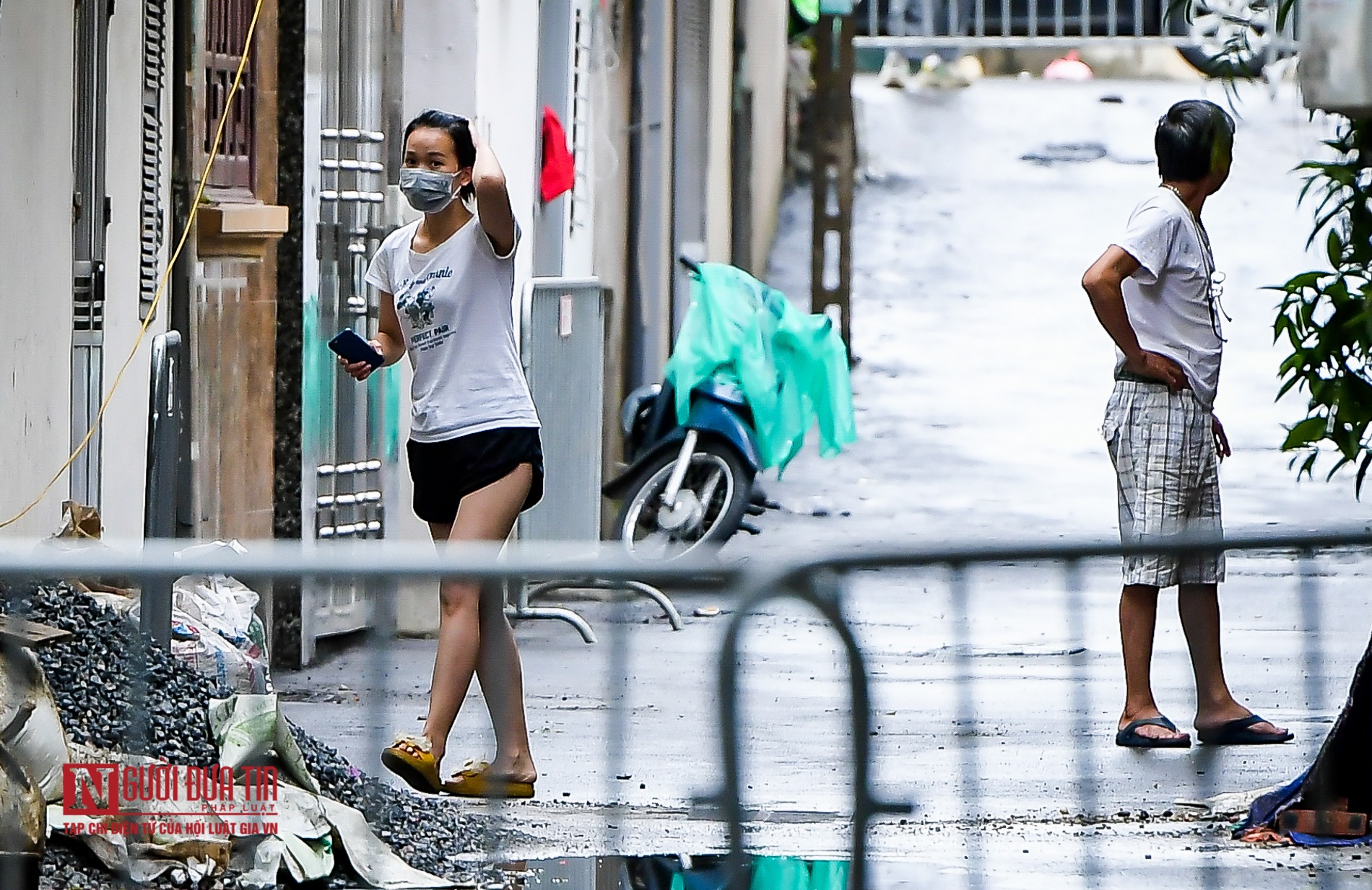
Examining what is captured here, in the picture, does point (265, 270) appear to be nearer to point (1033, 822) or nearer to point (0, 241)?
point (0, 241)

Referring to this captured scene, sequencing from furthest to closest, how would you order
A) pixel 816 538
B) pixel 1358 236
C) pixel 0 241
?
pixel 816 538, pixel 0 241, pixel 1358 236

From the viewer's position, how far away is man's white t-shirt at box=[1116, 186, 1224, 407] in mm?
6777

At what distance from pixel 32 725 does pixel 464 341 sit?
2.27 m

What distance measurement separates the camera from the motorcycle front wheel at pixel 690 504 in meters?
11.4

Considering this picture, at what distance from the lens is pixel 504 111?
1090 centimetres

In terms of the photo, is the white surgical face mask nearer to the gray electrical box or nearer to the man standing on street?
the man standing on street

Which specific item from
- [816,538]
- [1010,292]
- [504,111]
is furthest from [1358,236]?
[1010,292]

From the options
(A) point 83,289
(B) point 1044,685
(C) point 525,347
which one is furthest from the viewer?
(C) point 525,347

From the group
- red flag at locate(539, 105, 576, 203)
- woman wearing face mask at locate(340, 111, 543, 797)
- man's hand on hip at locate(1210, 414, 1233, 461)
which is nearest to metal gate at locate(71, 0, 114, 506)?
woman wearing face mask at locate(340, 111, 543, 797)

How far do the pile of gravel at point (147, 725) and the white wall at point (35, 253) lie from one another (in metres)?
1.71

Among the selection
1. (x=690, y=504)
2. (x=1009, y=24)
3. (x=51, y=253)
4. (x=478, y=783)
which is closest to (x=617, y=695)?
(x=478, y=783)

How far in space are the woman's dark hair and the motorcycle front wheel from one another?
4.89 m

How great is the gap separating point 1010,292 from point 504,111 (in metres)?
10.3

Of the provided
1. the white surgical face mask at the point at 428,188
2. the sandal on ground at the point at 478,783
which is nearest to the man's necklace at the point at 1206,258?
the white surgical face mask at the point at 428,188
